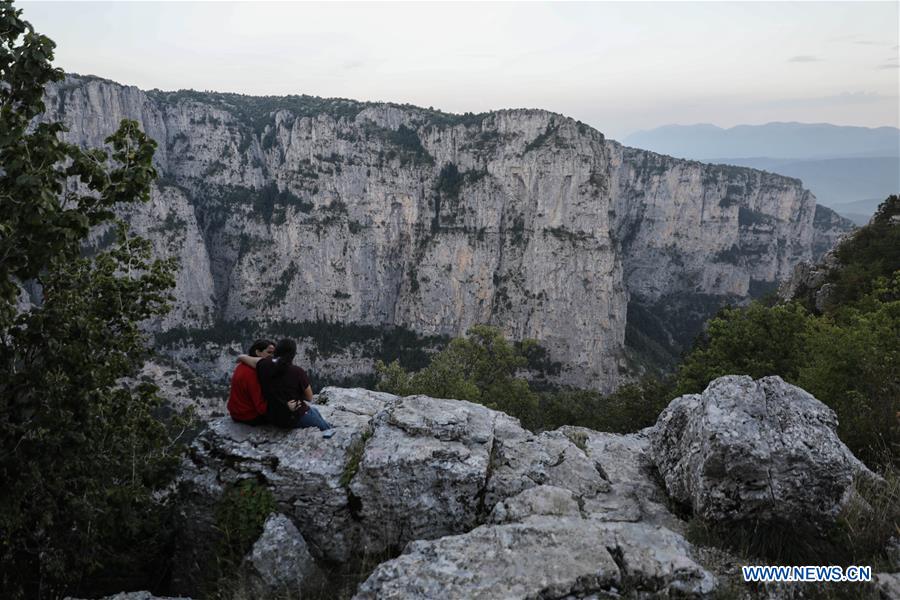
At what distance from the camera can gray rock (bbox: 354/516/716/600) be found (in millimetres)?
4449

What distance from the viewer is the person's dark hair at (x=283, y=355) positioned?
24.8 ft

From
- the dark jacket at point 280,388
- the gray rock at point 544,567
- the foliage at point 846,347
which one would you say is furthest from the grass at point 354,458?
the foliage at point 846,347

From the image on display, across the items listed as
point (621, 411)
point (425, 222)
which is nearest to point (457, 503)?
point (621, 411)

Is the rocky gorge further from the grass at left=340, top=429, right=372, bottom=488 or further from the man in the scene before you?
the man

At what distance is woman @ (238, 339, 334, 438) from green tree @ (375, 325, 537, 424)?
15.8 meters

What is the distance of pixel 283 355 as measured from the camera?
764 cm

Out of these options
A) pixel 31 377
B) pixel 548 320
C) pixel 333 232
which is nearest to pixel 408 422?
pixel 31 377

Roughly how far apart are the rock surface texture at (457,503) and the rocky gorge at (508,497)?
0.02 m

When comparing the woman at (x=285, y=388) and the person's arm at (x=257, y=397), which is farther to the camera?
the person's arm at (x=257, y=397)

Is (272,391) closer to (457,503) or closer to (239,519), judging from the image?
(239,519)

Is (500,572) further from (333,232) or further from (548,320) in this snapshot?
(333,232)

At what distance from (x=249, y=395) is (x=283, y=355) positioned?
0.92 m

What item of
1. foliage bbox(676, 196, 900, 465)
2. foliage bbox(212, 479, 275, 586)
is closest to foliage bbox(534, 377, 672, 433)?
foliage bbox(676, 196, 900, 465)

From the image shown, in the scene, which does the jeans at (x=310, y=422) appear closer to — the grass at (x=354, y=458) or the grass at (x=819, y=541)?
the grass at (x=354, y=458)
